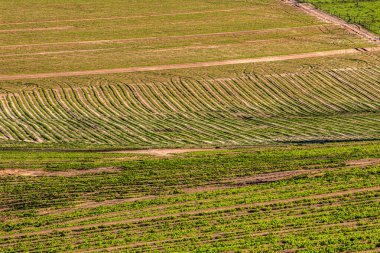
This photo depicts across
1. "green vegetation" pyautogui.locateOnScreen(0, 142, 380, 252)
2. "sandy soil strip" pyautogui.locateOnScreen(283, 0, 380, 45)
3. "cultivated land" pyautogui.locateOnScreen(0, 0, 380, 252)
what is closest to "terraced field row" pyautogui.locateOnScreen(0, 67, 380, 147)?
"cultivated land" pyautogui.locateOnScreen(0, 0, 380, 252)

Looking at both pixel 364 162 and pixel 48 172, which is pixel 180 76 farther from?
pixel 364 162

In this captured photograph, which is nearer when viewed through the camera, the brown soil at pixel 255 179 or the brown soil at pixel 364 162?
the brown soil at pixel 255 179

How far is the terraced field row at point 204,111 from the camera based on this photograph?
177 feet

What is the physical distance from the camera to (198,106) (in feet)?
205

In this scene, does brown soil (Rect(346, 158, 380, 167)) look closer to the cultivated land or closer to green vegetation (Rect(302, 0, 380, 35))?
the cultivated land

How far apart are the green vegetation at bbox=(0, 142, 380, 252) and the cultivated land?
11cm

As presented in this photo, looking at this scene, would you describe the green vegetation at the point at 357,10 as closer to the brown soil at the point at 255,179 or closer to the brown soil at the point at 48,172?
the brown soil at the point at 255,179

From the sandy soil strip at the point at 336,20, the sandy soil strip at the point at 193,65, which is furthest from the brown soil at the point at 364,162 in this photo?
the sandy soil strip at the point at 336,20

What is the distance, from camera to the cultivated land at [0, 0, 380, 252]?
1417 inches

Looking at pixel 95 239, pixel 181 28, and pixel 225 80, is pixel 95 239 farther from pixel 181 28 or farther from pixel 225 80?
pixel 181 28

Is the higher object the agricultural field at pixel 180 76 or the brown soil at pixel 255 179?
the brown soil at pixel 255 179

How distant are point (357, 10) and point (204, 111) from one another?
136 feet

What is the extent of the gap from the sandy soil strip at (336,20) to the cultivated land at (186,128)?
1.40 ft

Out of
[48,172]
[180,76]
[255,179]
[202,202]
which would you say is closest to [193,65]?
[180,76]
